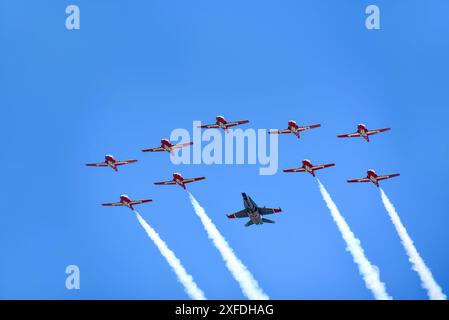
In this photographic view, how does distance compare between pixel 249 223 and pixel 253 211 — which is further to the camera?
pixel 249 223

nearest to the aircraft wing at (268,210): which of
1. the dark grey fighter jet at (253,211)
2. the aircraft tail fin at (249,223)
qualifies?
the dark grey fighter jet at (253,211)

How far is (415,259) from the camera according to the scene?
7436 inches

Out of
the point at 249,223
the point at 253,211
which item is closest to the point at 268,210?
the point at 253,211

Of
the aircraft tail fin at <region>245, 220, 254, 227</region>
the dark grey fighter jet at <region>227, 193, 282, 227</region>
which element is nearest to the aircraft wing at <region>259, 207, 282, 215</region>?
the dark grey fighter jet at <region>227, 193, 282, 227</region>

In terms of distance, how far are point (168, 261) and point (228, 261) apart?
11.8m

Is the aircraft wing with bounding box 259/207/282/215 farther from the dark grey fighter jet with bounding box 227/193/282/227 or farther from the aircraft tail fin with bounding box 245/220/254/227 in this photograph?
the aircraft tail fin with bounding box 245/220/254/227

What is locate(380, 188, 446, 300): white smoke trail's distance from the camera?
179 metres

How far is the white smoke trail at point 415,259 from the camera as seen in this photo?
7057 inches

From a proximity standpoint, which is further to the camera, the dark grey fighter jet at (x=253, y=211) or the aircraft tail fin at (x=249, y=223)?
the aircraft tail fin at (x=249, y=223)

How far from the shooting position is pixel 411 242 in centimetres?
19250

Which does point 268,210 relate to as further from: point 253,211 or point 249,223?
point 249,223

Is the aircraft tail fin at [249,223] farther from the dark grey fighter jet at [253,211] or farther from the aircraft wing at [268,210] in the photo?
the aircraft wing at [268,210]
